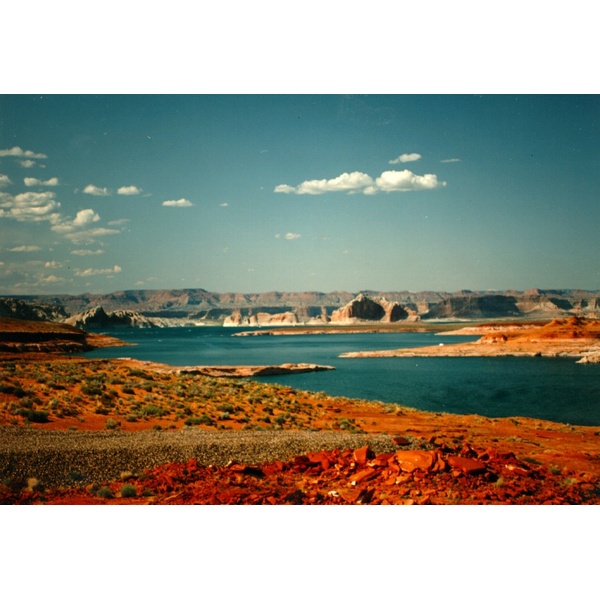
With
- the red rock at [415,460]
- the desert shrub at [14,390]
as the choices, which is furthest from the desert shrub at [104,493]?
the desert shrub at [14,390]

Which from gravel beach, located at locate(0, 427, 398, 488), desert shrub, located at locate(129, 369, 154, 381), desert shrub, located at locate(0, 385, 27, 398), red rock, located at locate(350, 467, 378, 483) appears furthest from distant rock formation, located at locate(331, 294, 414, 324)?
red rock, located at locate(350, 467, 378, 483)

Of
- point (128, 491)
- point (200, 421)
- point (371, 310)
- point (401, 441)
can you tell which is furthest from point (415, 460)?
point (371, 310)

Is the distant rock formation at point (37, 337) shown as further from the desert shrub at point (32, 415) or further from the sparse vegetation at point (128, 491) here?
the sparse vegetation at point (128, 491)

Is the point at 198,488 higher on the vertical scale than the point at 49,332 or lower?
lower

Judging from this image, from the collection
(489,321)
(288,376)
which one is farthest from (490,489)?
(489,321)

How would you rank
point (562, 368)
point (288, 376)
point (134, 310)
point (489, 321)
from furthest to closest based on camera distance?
point (134, 310)
point (489, 321)
point (288, 376)
point (562, 368)

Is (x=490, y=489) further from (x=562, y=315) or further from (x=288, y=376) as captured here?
(x=562, y=315)
